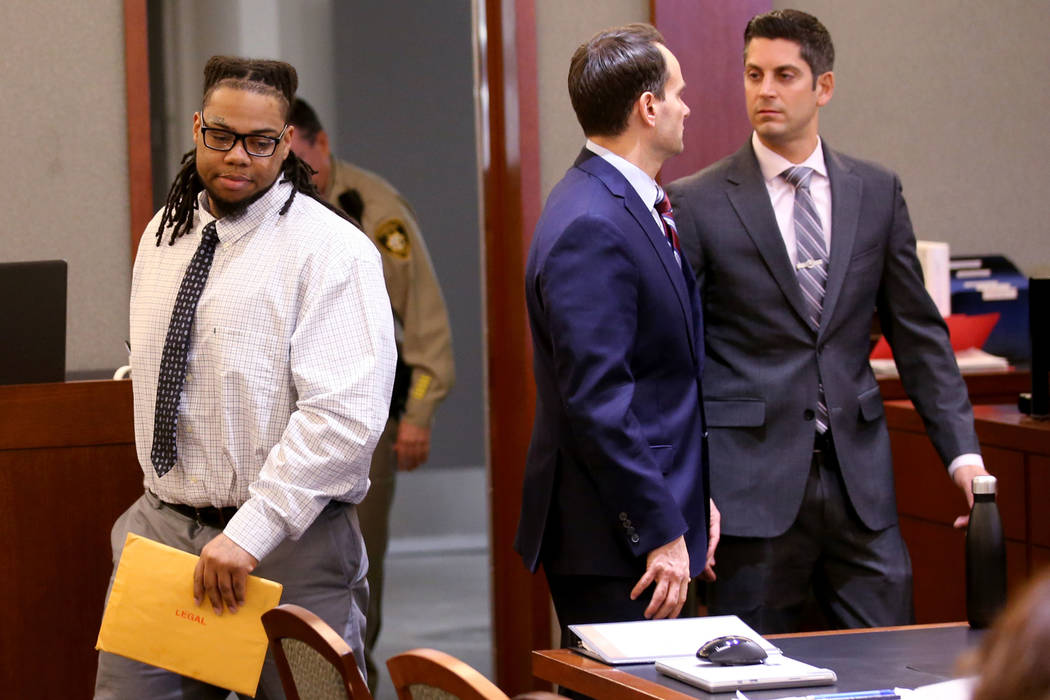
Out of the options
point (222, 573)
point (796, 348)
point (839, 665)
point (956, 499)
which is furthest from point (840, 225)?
point (222, 573)

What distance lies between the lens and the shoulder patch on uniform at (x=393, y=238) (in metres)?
4.84

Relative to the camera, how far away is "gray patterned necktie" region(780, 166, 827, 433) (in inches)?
125

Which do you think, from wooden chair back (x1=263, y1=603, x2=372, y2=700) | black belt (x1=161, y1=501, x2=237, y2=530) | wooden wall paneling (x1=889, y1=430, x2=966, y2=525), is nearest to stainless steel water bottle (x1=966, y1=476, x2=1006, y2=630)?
wooden chair back (x1=263, y1=603, x2=372, y2=700)

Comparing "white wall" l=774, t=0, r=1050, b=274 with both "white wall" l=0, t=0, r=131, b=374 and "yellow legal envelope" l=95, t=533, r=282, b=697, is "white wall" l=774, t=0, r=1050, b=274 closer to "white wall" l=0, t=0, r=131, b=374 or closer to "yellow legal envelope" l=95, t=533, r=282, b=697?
"white wall" l=0, t=0, r=131, b=374

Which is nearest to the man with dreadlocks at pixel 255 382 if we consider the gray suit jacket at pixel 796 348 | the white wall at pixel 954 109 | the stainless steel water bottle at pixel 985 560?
the gray suit jacket at pixel 796 348

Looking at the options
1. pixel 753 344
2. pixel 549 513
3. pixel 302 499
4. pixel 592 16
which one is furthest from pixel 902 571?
pixel 592 16

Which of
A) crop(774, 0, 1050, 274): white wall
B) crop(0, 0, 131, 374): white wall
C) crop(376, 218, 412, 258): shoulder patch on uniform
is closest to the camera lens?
crop(0, 0, 131, 374): white wall

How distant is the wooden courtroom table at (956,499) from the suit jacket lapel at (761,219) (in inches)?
36.0

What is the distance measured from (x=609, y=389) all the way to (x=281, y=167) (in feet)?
2.66

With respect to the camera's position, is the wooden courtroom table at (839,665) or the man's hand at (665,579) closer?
the wooden courtroom table at (839,665)

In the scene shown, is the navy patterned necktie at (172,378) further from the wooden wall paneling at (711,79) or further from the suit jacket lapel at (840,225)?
the wooden wall paneling at (711,79)

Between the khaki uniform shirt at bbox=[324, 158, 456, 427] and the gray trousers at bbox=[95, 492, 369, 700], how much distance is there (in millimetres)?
1964

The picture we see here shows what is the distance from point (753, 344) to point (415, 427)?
178 centimetres

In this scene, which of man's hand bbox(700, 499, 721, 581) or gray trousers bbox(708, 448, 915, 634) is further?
gray trousers bbox(708, 448, 915, 634)
